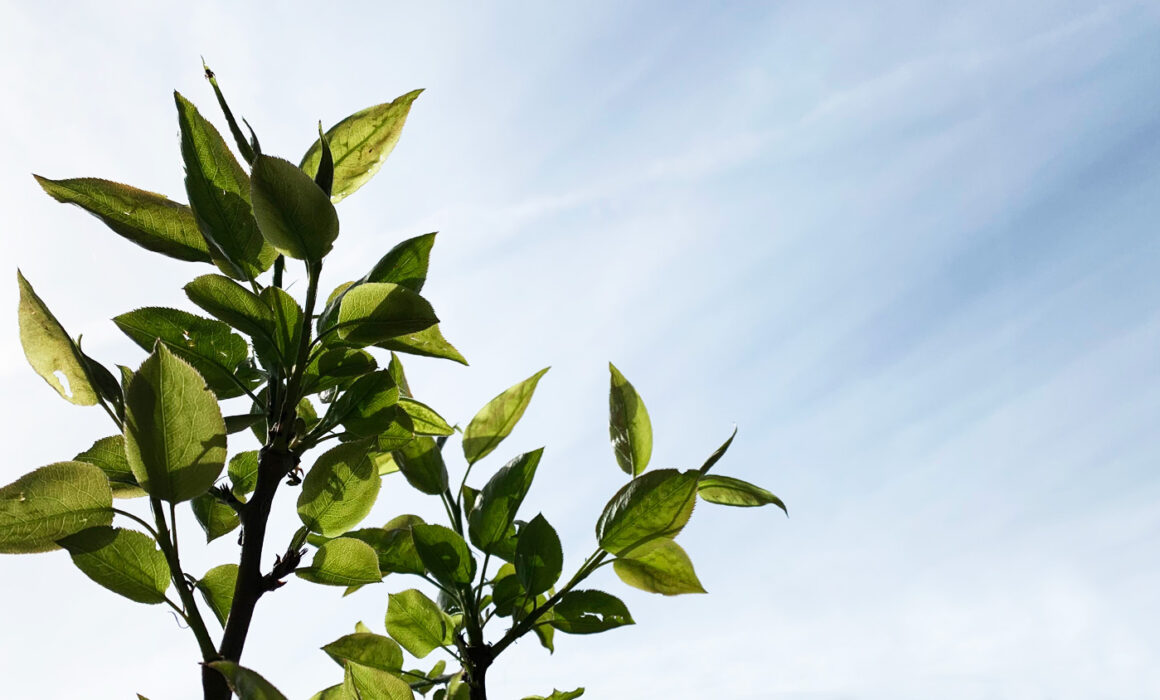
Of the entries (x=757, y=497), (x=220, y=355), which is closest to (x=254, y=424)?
(x=220, y=355)

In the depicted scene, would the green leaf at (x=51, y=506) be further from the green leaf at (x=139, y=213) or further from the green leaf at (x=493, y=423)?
the green leaf at (x=493, y=423)

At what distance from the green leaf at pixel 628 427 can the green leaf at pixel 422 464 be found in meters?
0.15

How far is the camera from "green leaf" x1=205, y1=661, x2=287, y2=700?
1.33ft

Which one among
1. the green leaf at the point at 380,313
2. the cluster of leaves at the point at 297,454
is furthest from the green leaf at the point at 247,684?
the green leaf at the point at 380,313

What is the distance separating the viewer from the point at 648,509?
1.94 ft

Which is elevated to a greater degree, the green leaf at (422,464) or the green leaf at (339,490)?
the green leaf at (422,464)

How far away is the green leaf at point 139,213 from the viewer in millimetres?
549

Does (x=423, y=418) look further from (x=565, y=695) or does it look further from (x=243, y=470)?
(x=565, y=695)

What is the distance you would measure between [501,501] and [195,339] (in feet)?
0.82

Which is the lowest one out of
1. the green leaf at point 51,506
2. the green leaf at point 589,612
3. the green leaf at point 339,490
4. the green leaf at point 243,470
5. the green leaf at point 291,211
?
the green leaf at point 589,612

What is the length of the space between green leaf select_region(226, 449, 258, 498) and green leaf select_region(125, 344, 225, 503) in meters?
0.17

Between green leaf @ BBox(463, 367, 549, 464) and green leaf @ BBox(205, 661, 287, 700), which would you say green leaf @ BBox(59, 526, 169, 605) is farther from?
green leaf @ BBox(463, 367, 549, 464)

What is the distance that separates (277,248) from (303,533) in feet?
0.65

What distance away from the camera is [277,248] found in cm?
55
